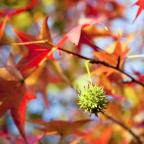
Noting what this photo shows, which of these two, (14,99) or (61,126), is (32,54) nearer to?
(14,99)

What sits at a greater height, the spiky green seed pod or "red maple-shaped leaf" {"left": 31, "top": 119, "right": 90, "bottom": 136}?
the spiky green seed pod

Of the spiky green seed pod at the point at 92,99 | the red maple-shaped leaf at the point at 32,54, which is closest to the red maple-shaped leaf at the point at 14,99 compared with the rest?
the red maple-shaped leaf at the point at 32,54

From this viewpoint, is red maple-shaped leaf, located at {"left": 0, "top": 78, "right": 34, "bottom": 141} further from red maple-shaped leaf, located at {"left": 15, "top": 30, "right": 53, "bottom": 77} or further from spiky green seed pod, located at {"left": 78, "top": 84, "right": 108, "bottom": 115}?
spiky green seed pod, located at {"left": 78, "top": 84, "right": 108, "bottom": 115}

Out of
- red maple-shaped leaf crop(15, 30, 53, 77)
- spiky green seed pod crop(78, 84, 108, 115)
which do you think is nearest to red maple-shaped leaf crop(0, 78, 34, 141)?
red maple-shaped leaf crop(15, 30, 53, 77)

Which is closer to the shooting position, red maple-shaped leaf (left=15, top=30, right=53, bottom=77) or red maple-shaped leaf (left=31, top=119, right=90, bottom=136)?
red maple-shaped leaf (left=15, top=30, right=53, bottom=77)

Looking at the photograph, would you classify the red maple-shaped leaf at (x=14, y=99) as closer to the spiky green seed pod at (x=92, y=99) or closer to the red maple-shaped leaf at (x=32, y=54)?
the red maple-shaped leaf at (x=32, y=54)
